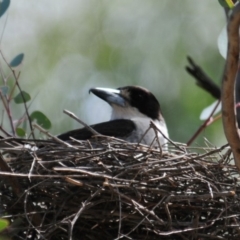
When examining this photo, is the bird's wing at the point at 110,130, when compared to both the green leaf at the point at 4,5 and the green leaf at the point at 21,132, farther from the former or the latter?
the green leaf at the point at 4,5

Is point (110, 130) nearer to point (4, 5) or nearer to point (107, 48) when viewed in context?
point (4, 5)

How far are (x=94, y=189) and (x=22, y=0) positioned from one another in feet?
32.6

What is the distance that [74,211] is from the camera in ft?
16.1

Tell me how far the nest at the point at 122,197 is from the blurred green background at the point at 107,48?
20.8 feet

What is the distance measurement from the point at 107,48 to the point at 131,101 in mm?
6318

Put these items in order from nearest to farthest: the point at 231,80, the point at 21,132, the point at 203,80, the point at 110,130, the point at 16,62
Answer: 1. the point at 231,80
2. the point at 203,80
3. the point at 16,62
4. the point at 21,132
5. the point at 110,130

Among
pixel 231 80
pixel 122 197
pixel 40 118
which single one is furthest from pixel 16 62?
pixel 231 80

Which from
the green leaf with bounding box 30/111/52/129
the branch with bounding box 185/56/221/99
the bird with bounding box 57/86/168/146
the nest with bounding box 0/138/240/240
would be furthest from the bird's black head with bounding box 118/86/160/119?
the nest with bounding box 0/138/240/240

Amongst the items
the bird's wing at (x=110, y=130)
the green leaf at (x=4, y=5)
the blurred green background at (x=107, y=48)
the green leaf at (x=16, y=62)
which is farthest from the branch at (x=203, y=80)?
the blurred green background at (x=107, y=48)

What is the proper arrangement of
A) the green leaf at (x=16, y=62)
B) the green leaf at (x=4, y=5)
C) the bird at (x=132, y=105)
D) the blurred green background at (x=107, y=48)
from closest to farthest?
1. the green leaf at (x=4, y=5)
2. the green leaf at (x=16, y=62)
3. the bird at (x=132, y=105)
4. the blurred green background at (x=107, y=48)

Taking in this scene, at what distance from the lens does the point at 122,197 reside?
4.78 meters

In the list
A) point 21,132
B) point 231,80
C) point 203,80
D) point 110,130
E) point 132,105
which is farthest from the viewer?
point 132,105

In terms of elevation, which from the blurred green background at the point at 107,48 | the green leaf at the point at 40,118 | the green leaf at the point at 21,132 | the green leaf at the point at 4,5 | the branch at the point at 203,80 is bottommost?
the blurred green background at the point at 107,48

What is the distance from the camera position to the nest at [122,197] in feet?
15.7
